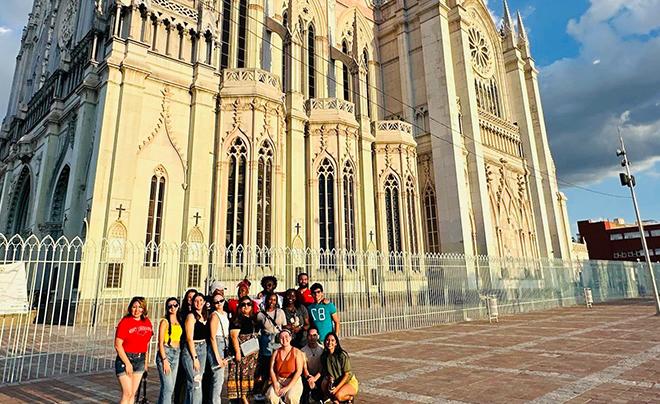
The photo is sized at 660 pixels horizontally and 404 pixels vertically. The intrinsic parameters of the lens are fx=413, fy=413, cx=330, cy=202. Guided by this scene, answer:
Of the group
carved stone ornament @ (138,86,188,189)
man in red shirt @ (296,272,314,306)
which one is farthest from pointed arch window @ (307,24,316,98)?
man in red shirt @ (296,272,314,306)

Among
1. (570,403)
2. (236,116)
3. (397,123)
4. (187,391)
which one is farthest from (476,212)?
(187,391)

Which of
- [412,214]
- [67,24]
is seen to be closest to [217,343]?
[412,214]

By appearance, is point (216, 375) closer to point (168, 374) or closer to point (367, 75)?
point (168, 374)

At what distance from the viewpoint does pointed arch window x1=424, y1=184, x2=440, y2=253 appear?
83.7 ft

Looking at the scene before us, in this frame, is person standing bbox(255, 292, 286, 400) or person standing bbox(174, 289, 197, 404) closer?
person standing bbox(174, 289, 197, 404)

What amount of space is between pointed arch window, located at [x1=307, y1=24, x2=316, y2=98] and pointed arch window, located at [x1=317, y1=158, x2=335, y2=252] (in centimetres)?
512

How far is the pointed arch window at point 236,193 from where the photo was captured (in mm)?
16938

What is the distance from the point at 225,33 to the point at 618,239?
68.4 meters

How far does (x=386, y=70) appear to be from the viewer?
2959 cm

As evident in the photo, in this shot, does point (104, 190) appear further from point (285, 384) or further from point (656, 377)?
point (656, 377)

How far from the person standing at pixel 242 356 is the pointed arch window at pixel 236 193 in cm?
1136

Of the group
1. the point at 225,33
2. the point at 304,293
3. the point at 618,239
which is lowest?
the point at 304,293

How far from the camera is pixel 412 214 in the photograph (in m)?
23.7

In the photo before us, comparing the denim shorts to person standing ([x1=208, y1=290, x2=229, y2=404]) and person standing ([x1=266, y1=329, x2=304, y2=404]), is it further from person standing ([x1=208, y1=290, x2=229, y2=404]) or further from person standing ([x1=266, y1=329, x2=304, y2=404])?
person standing ([x1=266, y1=329, x2=304, y2=404])
